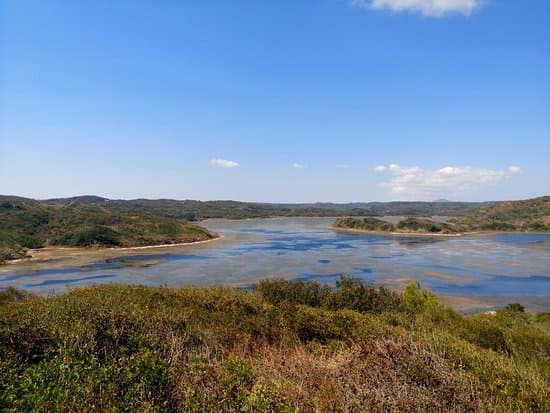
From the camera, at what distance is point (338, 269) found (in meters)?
59.3

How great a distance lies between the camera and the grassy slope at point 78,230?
91875mm

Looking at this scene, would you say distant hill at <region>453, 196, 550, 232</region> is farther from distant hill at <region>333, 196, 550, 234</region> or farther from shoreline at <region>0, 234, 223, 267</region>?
shoreline at <region>0, 234, 223, 267</region>

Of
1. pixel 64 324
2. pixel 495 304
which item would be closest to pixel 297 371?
pixel 64 324

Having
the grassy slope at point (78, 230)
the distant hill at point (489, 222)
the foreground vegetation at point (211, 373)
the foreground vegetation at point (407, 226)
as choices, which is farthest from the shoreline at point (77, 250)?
the foreground vegetation at point (211, 373)

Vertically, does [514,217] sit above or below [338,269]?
above

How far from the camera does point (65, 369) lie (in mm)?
5641

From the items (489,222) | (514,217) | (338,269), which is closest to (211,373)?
(338,269)

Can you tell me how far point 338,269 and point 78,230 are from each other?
67317mm

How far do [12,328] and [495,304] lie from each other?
4240cm

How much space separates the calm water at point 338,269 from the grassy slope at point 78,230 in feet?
46.2

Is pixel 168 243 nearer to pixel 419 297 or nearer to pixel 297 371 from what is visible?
pixel 419 297

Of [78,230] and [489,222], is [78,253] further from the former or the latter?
[489,222]

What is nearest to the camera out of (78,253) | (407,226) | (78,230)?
(78,253)

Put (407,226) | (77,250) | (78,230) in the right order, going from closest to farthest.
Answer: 1. (77,250)
2. (78,230)
3. (407,226)
